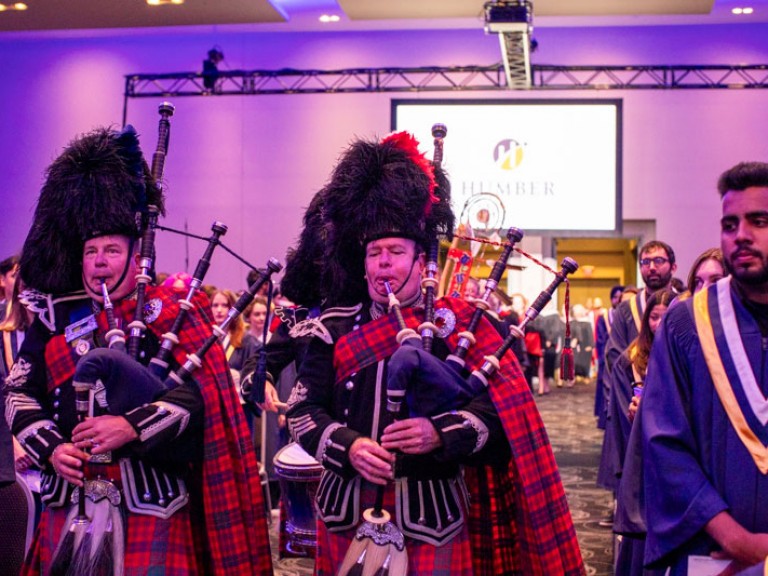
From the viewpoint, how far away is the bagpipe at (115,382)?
8.63 ft

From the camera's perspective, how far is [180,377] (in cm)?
283

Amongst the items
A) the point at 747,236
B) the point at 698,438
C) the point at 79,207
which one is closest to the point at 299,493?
the point at 79,207

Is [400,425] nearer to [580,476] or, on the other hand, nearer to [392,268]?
[392,268]

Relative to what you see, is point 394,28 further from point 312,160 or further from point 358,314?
point 358,314

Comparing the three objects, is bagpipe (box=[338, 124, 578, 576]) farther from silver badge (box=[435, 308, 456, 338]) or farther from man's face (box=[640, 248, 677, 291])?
man's face (box=[640, 248, 677, 291])

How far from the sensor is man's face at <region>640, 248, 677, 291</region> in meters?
6.09

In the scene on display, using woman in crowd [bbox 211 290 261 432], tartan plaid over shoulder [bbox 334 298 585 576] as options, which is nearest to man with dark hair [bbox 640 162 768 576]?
tartan plaid over shoulder [bbox 334 298 585 576]

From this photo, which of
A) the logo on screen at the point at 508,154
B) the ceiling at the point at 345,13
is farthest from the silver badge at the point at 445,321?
the ceiling at the point at 345,13

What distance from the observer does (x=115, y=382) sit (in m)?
2.68

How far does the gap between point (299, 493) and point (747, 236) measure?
84.6 inches

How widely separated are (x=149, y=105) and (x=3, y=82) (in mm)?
2367

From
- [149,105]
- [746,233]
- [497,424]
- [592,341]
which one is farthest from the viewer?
[592,341]

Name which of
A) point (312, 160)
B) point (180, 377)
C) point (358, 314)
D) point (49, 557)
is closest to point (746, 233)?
point (358, 314)

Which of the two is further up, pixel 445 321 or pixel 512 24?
pixel 512 24
